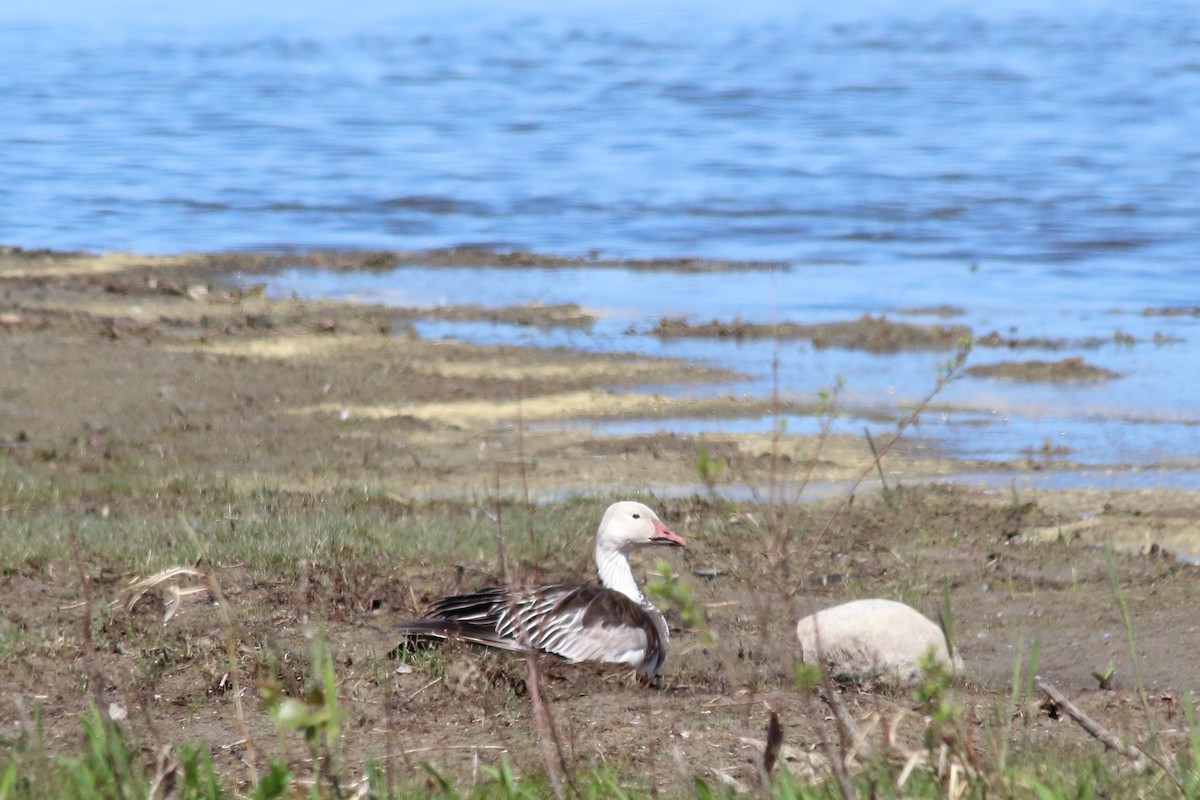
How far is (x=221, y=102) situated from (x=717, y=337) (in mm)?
23208

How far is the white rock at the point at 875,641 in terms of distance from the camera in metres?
6.76

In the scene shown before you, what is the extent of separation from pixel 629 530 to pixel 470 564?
108cm

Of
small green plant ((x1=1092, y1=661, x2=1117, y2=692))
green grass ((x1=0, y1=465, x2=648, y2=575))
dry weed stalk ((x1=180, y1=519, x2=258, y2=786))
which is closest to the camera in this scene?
dry weed stalk ((x1=180, y1=519, x2=258, y2=786))

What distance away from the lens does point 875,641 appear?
6.77m

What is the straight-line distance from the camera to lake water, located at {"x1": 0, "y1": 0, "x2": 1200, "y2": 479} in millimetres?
14938

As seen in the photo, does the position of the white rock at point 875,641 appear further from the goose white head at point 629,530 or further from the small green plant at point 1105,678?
the goose white head at point 629,530

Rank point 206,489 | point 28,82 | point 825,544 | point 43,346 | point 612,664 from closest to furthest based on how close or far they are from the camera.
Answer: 1. point 612,664
2. point 825,544
3. point 206,489
4. point 43,346
5. point 28,82

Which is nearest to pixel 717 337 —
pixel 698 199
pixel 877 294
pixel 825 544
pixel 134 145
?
pixel 877 294

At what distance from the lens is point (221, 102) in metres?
35.8

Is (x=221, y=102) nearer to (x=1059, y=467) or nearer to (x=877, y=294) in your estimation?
(x=877, y=294)

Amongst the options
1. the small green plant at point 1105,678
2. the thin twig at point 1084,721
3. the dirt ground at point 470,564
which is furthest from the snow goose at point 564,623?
the thin twig at point 1084,721

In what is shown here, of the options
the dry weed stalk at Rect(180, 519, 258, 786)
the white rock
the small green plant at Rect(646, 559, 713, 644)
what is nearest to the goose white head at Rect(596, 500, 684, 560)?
the white rock

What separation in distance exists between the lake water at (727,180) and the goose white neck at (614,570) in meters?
2.35

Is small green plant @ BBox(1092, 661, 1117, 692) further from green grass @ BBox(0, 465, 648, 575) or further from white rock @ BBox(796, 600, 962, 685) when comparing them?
green grass @ BBox(0, 465, 648, 575)
